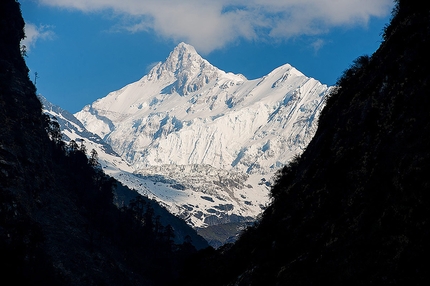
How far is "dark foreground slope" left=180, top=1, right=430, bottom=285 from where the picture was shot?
92.5 ft

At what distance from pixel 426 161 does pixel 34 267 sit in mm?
74060

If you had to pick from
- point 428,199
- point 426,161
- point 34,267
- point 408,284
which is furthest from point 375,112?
point 34,267

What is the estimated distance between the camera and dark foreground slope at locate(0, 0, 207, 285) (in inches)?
3568

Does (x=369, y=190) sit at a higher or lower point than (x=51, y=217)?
lower

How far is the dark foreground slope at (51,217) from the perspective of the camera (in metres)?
90.6

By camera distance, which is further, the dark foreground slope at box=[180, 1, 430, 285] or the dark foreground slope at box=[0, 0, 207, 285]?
the dark foreground slope at box=[0, 0, 207, 285]

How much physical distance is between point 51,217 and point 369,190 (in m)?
89.9

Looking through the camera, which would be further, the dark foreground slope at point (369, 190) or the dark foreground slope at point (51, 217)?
the dark foreground slope at point (51, 217)

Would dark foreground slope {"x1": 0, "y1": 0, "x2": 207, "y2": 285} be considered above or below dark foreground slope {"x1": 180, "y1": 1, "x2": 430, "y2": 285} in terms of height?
above

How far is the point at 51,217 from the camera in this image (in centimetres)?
11269

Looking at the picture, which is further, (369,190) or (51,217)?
(51,217)

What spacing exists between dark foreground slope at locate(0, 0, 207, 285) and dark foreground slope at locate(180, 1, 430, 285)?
42.6 m

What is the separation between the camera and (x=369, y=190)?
34844mm

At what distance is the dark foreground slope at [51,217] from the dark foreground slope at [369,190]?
140 ft
